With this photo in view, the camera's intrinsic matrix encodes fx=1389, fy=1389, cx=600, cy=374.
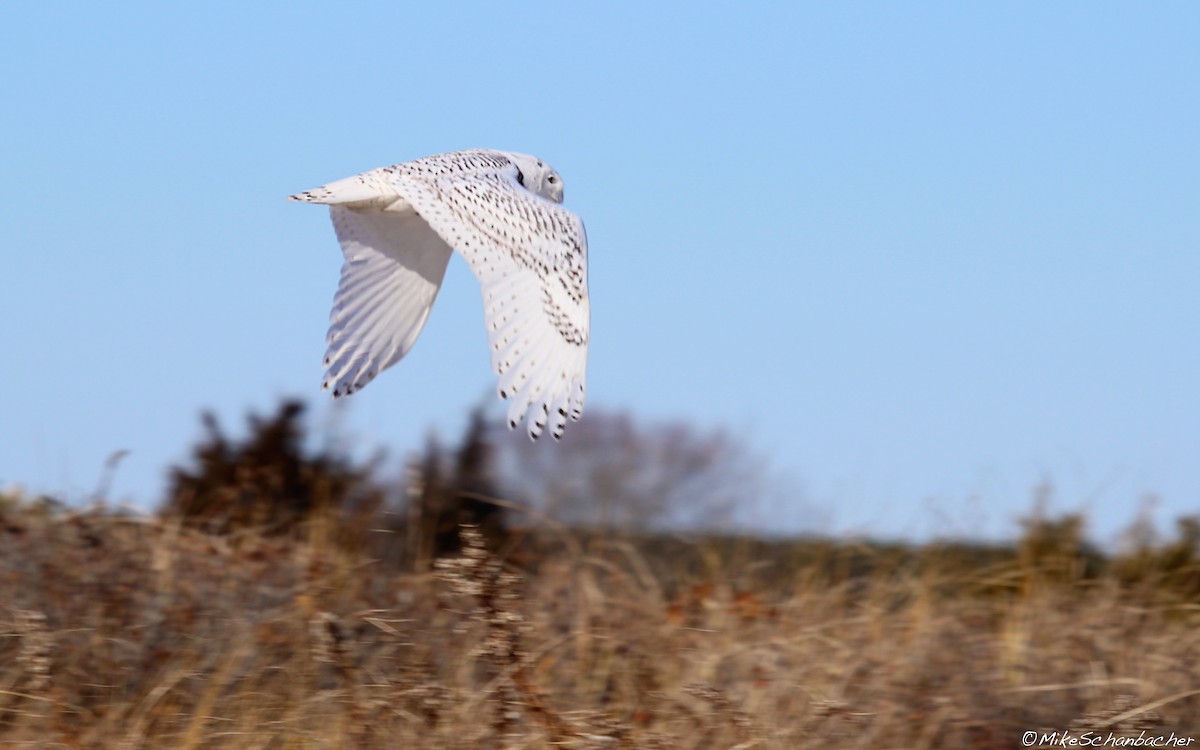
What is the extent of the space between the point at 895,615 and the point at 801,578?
59 centimetres

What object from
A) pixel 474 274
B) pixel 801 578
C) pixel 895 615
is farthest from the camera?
pixel 801 578

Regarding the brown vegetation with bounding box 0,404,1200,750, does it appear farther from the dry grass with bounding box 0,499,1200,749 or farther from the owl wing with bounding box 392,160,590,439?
the owl wing with bounding box 392,160,590,439

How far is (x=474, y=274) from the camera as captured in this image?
12.1ft

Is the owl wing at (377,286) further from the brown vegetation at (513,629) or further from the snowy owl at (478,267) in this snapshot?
the brown vegetation at (513,629)

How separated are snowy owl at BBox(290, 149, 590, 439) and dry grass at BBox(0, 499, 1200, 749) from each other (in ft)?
1.67

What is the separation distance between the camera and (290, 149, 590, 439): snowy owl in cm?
343

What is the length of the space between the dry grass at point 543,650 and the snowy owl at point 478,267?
0.51 metres

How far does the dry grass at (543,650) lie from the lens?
3.66 m

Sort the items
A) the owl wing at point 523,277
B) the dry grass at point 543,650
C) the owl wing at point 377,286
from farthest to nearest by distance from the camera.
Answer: the owl wing at point 377,286 → the dry grass at point 543,650 → the owl wing at point 523,277

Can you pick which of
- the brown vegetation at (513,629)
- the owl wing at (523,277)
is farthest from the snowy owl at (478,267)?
the brown vegetation at (513,629)

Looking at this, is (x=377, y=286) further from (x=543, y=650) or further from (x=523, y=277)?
(x=543, y=650)

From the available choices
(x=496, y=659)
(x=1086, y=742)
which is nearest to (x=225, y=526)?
(x=496, y=659)

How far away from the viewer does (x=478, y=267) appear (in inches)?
147

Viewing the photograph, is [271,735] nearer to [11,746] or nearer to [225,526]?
[11,746]
